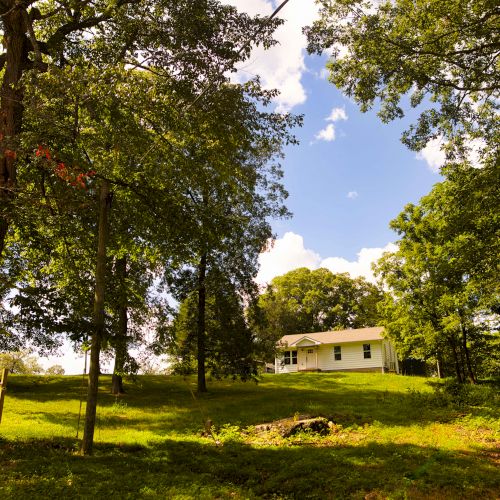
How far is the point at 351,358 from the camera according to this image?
1683 inches

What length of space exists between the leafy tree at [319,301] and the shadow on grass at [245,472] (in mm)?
51178

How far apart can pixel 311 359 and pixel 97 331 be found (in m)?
36.9

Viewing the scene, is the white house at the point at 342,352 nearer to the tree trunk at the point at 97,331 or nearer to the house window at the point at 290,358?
the house window at the point at 290,358

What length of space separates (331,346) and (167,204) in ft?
116

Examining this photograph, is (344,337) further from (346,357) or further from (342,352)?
(346,357)

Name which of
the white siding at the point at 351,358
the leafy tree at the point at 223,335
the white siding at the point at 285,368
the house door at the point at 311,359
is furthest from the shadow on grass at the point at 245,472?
the white siding at the point at 285,368

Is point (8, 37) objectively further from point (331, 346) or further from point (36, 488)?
point (331, 346)

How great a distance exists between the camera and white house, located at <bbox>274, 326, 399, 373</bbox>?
137 feet

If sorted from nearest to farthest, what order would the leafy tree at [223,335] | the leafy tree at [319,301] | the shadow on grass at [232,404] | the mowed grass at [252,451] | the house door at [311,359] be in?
the mowed grass at [252,451] → the shadow on grass at [232,404] → the leafy tree at [223,335] → the house door at [311,359] → the leafy tree at [319,301]


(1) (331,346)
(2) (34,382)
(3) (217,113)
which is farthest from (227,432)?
(1) (331,346)

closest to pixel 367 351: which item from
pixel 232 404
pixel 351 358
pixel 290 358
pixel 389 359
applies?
pixel 351 358

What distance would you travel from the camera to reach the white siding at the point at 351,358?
4153 cm

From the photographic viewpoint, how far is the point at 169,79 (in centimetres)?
1114

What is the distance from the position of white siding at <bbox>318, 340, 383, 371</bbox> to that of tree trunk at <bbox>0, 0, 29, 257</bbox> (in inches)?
1440
